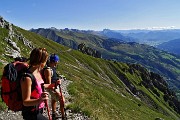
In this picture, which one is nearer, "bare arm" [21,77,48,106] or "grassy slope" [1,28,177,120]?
"bare arm" [21,77,48,106]

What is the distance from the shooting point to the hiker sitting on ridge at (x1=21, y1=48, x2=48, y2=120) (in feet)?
24.2

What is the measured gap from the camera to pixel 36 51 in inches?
307

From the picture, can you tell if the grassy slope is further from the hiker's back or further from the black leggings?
the hiker's back

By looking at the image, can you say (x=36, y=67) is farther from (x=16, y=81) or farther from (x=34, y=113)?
(x=34, y=113)

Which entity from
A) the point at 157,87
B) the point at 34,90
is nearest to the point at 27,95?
the point at 34,90

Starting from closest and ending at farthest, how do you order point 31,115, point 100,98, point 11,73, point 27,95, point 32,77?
point 27,95 < point 11,73 < point 32,77 < point 31,115 < point 100,98

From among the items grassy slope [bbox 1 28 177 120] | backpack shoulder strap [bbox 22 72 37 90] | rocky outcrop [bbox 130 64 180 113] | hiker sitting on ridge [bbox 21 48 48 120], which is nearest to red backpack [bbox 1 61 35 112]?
backpack shoulder strap [bbox 22 72 37 90]

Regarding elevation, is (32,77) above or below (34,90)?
above

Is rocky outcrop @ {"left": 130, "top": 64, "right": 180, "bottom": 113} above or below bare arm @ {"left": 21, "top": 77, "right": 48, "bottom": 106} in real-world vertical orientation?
below

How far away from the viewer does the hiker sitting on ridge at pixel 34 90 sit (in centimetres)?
739

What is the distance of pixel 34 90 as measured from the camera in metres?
7.71

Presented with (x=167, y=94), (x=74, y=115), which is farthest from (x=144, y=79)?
(x=74, y=115)

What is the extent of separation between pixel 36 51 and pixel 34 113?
1.64 meters

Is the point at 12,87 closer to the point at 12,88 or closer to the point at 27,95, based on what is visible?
the point at 12,88
